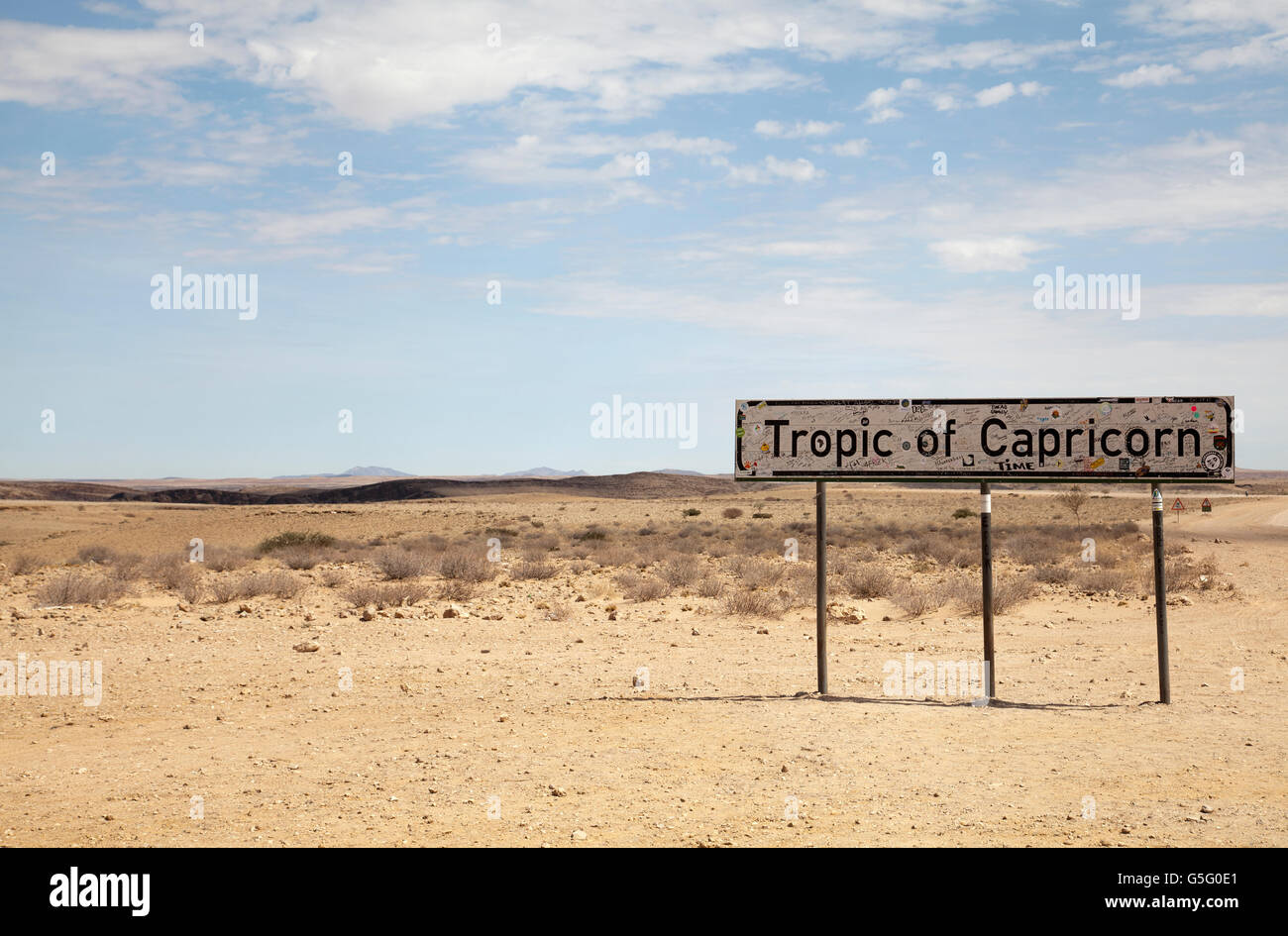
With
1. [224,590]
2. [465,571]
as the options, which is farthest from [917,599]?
[224,590]

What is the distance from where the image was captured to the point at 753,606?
1686cm

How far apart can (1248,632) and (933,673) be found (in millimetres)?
5719

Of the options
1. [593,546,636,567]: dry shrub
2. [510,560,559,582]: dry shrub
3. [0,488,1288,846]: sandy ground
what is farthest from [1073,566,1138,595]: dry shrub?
[510,560,559,582]: dry shrub

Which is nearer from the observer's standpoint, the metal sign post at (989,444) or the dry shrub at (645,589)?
the metal sign post at (989,444)

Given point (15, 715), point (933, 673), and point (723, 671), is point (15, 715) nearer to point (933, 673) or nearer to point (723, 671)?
point (723, 671)

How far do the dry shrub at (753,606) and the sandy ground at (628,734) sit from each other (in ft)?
1.23

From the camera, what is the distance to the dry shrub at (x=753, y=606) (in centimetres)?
1678

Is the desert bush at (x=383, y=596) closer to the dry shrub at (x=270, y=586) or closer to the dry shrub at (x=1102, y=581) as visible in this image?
the dry shrub at (x=270, y=586)

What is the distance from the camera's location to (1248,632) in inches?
561

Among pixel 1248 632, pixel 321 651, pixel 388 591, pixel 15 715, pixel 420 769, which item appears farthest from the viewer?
pixel 388 591

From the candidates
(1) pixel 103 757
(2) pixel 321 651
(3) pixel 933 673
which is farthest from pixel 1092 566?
(1) pixel 103 757

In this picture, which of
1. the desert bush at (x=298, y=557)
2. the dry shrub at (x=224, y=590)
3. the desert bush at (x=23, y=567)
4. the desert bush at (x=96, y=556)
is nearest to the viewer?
the dry shrub at (x=224, y=590)

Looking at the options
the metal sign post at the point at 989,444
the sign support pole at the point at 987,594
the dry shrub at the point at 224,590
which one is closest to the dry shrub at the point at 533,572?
the dry shrub at the point at 224,590

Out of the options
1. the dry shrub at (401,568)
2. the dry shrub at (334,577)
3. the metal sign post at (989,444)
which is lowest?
the dry shrub at (334,577)
